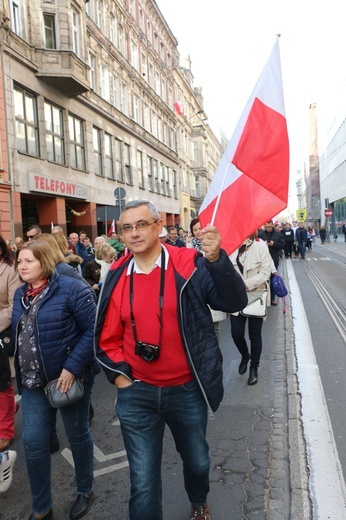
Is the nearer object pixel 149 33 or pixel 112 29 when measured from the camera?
pixel 112 29

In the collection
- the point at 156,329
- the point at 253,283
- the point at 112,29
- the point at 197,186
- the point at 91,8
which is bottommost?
the point at 253,283

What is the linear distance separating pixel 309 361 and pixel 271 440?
7.63 ft

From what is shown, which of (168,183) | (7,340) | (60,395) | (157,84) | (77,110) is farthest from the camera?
(168,183)

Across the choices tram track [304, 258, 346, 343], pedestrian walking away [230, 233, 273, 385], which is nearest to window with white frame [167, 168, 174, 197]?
tram track [304, 258, 346, 343]

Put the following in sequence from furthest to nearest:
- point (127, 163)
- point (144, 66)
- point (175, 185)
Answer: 1. point (175, 185)
2. point (144, 66)
3. point (127, 163)

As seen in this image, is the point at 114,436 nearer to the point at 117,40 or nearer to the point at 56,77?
the point at 56,77

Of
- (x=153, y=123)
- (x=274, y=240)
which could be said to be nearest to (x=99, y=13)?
(x=153, y=123)

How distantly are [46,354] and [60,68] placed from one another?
15.8 metres

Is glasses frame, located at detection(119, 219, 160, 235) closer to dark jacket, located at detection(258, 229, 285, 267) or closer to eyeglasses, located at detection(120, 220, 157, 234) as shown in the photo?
eyeglasses, located at detection(120, 220, 157, 234)

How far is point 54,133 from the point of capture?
1725 centimetres

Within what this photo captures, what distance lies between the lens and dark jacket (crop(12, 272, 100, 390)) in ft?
9.09

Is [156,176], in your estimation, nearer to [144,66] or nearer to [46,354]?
[144,66]

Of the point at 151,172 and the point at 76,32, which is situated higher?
the point at 76,32

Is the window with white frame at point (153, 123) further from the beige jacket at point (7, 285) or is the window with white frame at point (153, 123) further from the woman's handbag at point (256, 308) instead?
the beige jacket at point (7, 285)
